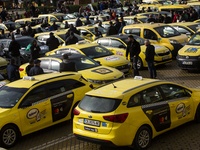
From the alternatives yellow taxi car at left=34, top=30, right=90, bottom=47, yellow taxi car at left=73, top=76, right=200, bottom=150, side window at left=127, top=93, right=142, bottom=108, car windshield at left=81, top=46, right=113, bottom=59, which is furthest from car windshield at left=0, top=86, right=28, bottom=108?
yellow taxi car at left=34, top=30, right=90, bottom=47

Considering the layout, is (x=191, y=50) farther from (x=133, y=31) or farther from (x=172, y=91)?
(x=172, y=91)

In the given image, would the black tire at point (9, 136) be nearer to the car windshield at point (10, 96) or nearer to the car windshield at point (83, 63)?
the car windshield at point (10, 96)

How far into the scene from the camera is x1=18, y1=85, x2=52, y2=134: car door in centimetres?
799

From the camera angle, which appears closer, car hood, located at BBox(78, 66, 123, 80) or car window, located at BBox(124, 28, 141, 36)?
car hood, located at BBox(78, 66, 123, 80)

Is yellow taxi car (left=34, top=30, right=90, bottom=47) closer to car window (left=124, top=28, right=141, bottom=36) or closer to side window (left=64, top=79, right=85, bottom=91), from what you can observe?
car window (left=124, top=28, right=141, bottom=36)

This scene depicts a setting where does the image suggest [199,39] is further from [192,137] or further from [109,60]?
[192,137]

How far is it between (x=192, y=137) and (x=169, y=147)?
797 mm

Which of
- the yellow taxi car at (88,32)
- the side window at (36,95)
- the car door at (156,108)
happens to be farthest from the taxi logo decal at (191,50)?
the yellow taxi car at (88,32)

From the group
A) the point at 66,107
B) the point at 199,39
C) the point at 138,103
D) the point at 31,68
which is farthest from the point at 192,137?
the point at 199,39

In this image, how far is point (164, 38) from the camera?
16.2 m

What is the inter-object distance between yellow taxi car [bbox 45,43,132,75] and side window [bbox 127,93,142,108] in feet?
19.5

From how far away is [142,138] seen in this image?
6781 millimetres

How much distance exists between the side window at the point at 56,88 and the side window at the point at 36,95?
0.64ft

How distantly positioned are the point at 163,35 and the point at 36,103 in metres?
9.91
